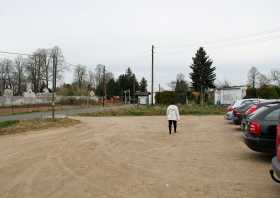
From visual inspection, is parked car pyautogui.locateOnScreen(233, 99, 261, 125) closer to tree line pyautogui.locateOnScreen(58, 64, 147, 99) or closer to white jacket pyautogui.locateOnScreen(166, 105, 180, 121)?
white jacket pyautogui.locateOnScreen(166, 105, 180, 121)

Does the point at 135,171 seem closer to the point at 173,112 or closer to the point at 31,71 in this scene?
the point at 173,112

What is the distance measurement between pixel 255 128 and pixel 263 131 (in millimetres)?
224

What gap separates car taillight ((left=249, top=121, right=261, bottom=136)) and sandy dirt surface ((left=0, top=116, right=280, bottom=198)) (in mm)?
737

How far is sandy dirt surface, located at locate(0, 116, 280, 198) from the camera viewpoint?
703 cm

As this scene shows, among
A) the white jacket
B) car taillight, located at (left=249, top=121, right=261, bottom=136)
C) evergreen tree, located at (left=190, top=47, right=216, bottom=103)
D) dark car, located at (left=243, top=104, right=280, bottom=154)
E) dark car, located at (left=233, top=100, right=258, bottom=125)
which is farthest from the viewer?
evergreen tree, located at (left=190, top=47, right=216, bottom=103)

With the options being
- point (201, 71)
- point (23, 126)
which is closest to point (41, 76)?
point (201, 71)

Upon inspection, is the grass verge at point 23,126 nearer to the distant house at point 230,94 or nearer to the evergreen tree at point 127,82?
the distant house at point 230,94

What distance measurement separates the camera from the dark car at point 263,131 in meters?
9.82

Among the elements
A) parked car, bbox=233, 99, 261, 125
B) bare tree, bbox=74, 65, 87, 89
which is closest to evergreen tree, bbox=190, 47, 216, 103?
bare tree, bbox=74, 65, 87, 89

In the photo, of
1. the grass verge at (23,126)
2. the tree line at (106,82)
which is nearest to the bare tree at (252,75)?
the tree line at (106,82)

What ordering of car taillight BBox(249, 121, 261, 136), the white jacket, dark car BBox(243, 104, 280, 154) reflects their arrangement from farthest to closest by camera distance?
1. the white jacket
2. car taillight BBox(249, 121, 261, 136)
3. dark car BBox(243, 104, 280, 154)

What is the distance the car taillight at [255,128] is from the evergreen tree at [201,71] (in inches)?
2599

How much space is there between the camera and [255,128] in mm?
10039

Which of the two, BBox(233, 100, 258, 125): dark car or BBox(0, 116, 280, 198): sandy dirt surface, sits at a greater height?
BBox(233, 100, 258, 125): dark car
